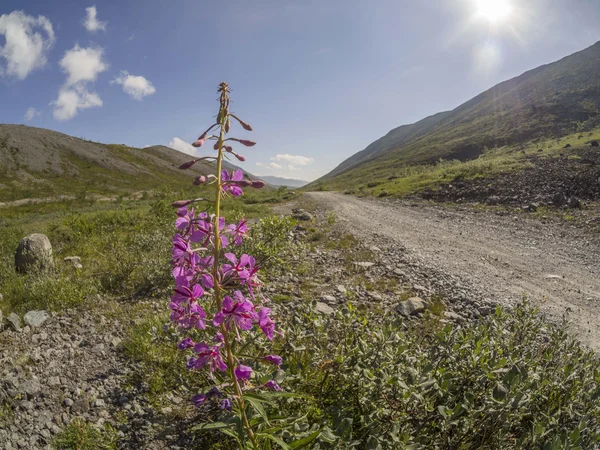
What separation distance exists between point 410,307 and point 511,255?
771 cm

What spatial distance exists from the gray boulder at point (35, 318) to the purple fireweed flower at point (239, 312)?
5.78 meters

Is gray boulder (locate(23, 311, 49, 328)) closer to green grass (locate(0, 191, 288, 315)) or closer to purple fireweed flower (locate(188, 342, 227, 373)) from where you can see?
green grass (locate(0, 191, 288, 315))

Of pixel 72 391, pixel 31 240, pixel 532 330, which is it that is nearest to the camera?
pixel 532 330

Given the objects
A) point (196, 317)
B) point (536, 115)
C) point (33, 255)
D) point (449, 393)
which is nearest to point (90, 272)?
point (33, 255)

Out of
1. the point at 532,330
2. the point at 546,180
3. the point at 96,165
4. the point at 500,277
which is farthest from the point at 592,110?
the point at 96,165

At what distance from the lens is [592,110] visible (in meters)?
90.4

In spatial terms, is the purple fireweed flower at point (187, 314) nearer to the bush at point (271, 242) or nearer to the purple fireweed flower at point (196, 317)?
the purple fireweed flower at point (196, 317)

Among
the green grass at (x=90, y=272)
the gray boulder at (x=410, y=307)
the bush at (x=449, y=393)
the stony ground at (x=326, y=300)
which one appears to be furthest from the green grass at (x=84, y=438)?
the gray boulder at (x=410, y=307)

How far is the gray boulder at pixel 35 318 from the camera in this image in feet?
19.5

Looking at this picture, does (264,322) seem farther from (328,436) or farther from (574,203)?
(574,203)

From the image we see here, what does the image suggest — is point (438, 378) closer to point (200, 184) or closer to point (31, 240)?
point (200, 184)

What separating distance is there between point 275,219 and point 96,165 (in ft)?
337

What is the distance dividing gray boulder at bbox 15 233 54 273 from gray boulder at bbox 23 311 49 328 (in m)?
2.88

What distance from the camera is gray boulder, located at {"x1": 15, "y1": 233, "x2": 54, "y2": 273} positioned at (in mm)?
8742
